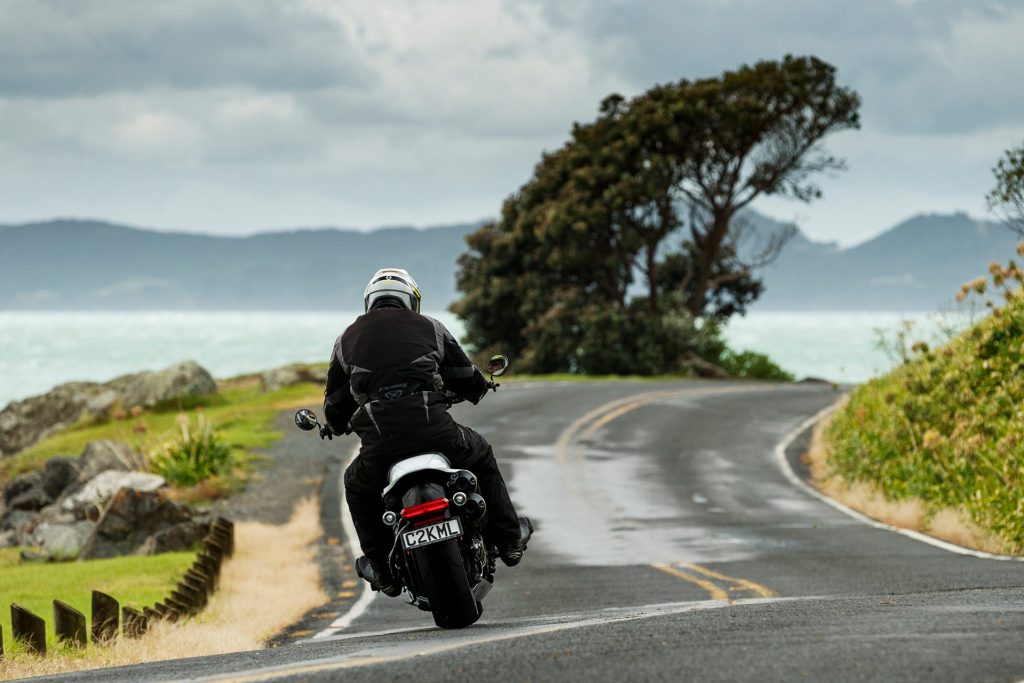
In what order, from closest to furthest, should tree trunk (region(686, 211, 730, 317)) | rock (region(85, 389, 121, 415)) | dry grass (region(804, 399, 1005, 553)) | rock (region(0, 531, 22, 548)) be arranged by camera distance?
1. dry grass (region(804, 399, 1005, 553))
2. rock (region(0, 531, 22, 548))
3. rock (region(85, 389, 121, 415))
4. tree trunk (region(686, 211, 730, 317))

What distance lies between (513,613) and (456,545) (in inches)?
168

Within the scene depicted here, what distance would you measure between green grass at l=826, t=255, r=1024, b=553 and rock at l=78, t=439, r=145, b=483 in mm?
14863

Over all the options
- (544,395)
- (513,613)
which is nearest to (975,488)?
(513,613)

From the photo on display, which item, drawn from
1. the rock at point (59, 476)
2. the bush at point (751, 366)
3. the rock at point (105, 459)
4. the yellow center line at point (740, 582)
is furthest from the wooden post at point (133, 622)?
the bush at point (751, 366)

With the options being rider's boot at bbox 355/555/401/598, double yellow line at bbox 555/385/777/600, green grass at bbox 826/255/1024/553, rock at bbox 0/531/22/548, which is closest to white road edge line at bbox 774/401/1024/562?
green grass at bbox 826/255/1024/553

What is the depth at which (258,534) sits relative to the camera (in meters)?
19.0

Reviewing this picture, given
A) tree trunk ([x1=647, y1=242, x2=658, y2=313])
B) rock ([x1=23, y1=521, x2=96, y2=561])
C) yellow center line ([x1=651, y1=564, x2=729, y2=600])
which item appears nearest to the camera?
yellow center line ([x1=651, y1=564, x2=729, y2=600])

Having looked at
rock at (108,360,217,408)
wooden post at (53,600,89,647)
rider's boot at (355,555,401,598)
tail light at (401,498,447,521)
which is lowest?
wooden post at (53,600,89,647)

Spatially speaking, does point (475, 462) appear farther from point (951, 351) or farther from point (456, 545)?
point (951, 351)

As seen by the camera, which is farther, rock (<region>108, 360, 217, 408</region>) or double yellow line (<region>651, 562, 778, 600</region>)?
rock (<region>108, 360, 217, 408</region>)

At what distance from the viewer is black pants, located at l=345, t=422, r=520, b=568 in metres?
7.57

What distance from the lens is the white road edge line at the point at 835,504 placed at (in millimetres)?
14680

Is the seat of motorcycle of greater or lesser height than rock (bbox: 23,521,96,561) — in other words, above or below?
above

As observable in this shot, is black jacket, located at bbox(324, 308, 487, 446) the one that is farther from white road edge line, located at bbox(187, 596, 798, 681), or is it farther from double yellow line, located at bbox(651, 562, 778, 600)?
double yellow line, located at bbox(651, 562, 778, 600)
